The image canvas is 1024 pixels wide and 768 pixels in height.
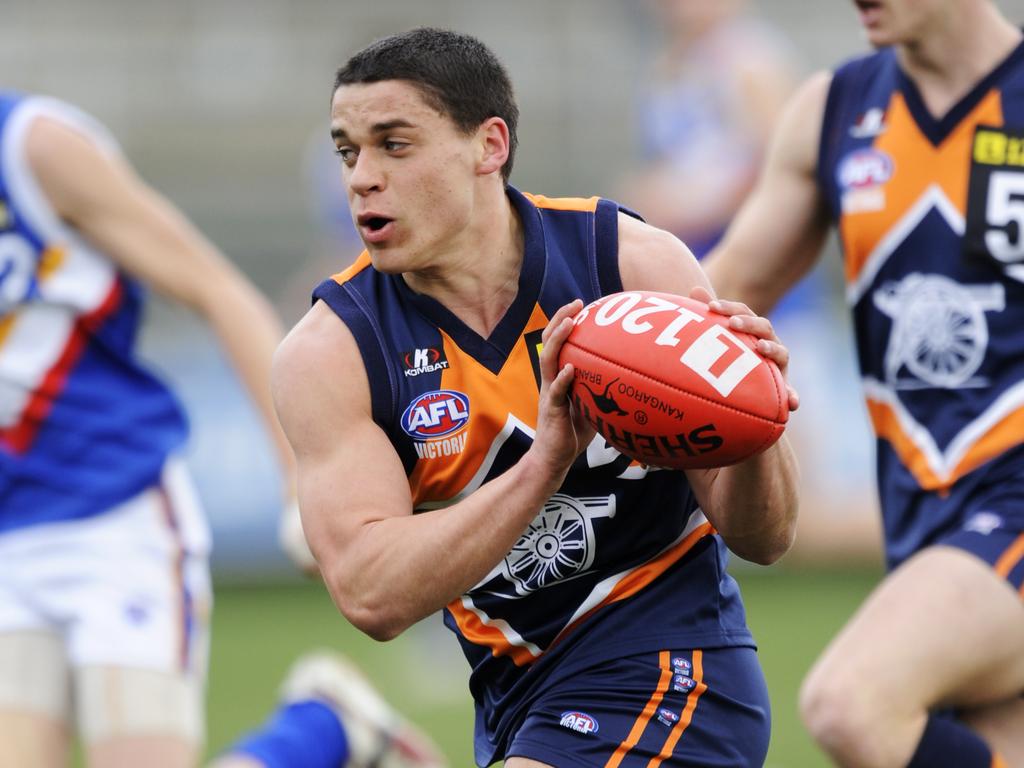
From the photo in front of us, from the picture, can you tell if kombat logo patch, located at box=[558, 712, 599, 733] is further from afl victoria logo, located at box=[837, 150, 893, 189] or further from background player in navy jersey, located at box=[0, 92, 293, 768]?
afl victoria logo, located at box=[837, 150, 893, 189]

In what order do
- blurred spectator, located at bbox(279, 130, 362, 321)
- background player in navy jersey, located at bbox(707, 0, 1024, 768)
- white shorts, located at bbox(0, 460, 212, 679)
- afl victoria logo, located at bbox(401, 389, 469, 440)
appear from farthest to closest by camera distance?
blurred spectator, located at bbox(279, 130, 362, 321) < white shorts, located at bbox(0, 460, 212, 679) < background player in navy jersey, located at bbox(707, 0, 1024, 768) < afl victoria logo, located at bbox(401, 389, 469, 440)

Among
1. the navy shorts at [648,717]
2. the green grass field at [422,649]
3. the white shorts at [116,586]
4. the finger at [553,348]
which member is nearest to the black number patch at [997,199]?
the navy shorts at [648,717]

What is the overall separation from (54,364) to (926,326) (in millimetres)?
2261

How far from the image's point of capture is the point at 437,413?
3.52 metres

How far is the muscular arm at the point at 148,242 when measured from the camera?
4.68m

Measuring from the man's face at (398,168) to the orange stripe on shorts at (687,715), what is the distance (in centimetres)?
98

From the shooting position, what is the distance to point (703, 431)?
3.18 metres

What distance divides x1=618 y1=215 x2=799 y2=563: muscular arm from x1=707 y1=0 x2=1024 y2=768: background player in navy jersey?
1.99 ft

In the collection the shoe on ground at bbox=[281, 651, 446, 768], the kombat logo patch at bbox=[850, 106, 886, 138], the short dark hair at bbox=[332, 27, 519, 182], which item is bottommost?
the shoe on ground at bbox=[281, 651, 446, 768]

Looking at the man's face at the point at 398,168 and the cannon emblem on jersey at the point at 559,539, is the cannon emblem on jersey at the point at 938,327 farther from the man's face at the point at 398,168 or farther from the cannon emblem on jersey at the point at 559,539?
the man's face at the point at 398,168

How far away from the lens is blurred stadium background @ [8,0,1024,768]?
37.1 feet

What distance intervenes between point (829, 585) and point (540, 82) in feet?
18.2

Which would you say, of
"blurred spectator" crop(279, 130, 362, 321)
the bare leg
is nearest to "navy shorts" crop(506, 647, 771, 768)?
the bare leg

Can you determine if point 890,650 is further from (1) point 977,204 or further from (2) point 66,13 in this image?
(2) point 66,13
